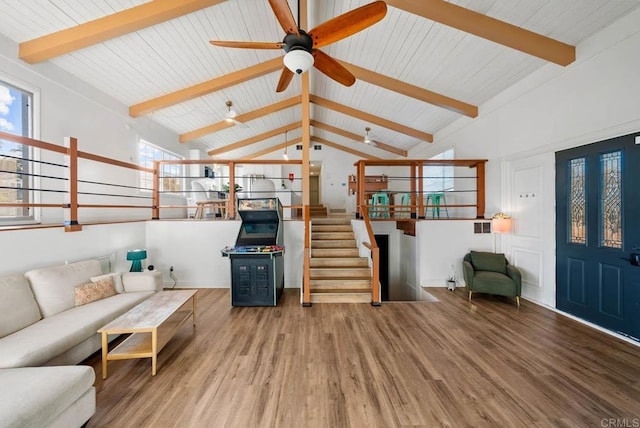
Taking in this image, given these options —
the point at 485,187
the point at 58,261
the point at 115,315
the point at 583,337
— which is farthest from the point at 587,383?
the point at 58,261

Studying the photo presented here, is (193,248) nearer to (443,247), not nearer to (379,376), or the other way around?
(379,376)

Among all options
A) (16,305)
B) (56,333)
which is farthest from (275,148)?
(56,333)

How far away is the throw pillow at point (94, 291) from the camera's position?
2.72m

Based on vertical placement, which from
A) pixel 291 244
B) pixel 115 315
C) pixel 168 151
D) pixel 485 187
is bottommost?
pixel 115 315

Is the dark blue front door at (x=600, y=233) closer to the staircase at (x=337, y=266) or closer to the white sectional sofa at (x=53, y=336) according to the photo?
the staircase at (x=337, y=266)

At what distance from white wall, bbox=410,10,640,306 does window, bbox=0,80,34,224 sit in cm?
593

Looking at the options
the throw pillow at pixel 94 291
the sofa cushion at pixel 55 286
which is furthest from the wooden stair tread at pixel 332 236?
the sofa cushion at pixel 55 286

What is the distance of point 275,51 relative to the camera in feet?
15.1

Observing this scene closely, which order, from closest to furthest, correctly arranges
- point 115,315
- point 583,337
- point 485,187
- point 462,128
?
point 115,315 < point 583,337 < point 485,187 < point 462,128

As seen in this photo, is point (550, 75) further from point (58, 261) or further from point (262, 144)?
point (262, 144)

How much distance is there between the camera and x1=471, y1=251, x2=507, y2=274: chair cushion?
162 inches

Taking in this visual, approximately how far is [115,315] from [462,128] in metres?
6.52

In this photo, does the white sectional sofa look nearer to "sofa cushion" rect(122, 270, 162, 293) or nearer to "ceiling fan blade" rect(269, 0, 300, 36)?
"sofa cushion" rect(122, 270, 162, 293)

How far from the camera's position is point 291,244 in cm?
483
